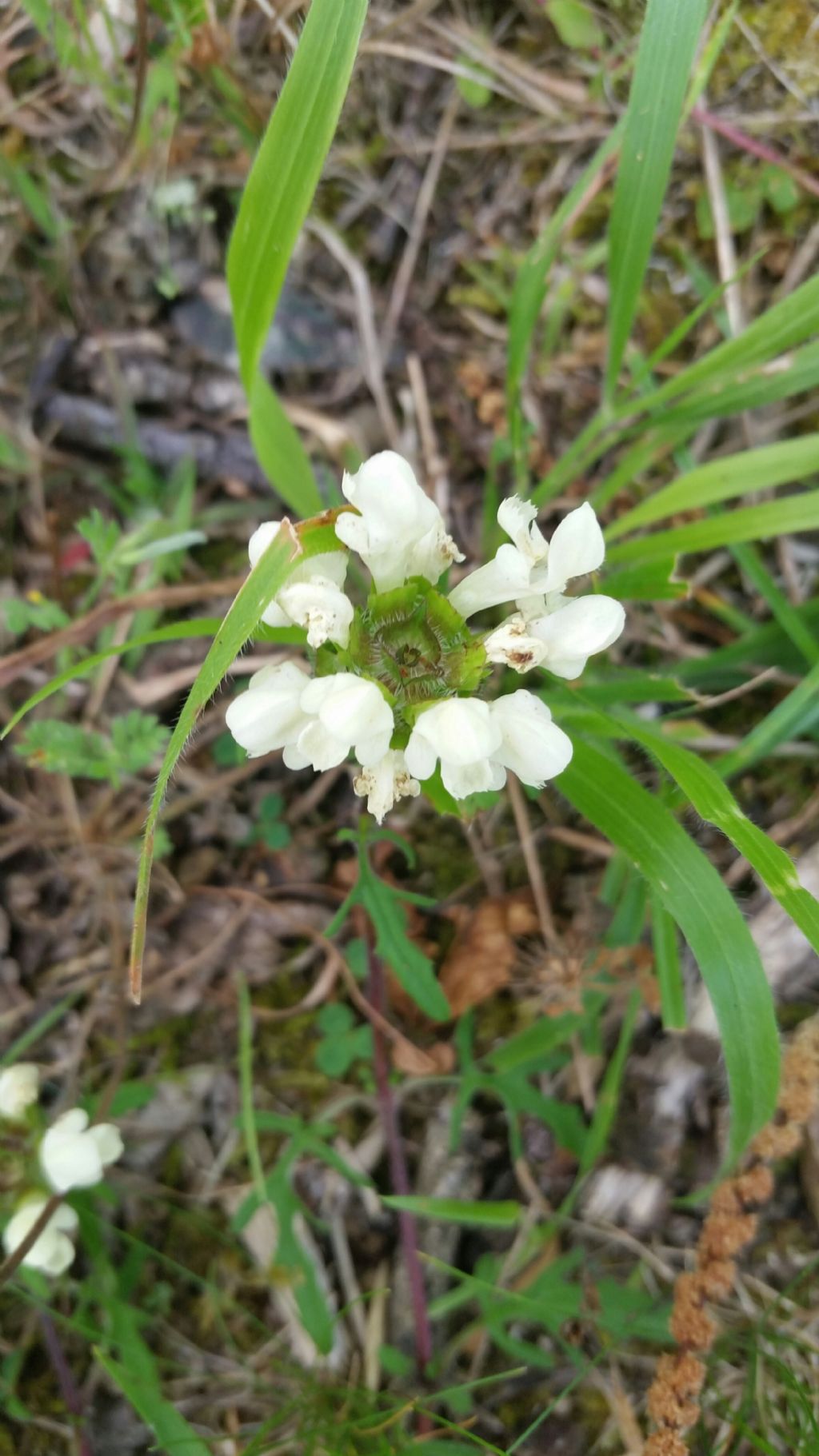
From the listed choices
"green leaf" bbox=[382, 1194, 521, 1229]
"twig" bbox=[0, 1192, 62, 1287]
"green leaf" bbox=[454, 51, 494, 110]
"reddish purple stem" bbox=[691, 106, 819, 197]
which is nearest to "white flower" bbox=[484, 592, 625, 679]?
"green leaf" bbox=[382, 1194, 521, 1229]

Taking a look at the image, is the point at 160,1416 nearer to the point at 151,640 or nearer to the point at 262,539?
the point at 151,640

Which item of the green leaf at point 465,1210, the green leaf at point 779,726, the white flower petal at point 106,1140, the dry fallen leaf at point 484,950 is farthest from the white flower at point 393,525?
the white flower petal at point 106,1140

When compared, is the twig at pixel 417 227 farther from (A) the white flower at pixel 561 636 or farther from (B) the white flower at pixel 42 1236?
(B) the white flower at pixel 42 1236

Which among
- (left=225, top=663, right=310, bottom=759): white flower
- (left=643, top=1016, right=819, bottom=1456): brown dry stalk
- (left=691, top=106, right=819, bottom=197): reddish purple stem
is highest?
(left=691, top=106, right=819, bottom=197): reddish purple stem

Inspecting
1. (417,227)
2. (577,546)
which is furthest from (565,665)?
(417,227)

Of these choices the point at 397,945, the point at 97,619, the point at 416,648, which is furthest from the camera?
the point at 97,619

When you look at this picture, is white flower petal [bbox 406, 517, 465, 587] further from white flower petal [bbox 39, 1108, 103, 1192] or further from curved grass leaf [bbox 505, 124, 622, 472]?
white flower petal [bbox 39, 1108, 103, 1192]

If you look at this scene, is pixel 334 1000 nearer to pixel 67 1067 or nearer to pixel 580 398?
pixel 67 1067
